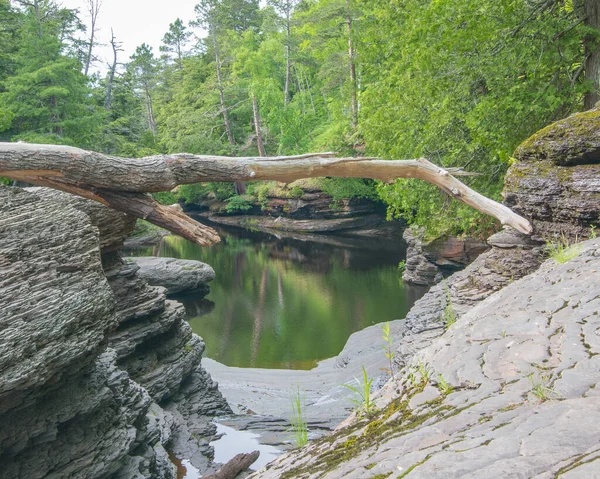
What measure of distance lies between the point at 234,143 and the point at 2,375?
39424mm

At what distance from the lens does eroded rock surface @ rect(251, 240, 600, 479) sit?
72.4 inches

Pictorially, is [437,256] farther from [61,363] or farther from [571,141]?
[61,363]

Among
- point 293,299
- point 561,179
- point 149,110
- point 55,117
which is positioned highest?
point 149,110

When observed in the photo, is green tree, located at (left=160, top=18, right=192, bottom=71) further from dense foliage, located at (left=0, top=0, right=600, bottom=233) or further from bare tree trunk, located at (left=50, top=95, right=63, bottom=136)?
bare tree trunk, located at (left=50, top=95, right=63, bottom=136)

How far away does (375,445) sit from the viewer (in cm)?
247

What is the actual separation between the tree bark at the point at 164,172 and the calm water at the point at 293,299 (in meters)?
6.92

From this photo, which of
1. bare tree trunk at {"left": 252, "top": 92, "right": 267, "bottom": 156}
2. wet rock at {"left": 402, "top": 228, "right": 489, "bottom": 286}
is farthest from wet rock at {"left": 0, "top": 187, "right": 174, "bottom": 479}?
bare tree trunk at {"left": 252, "top": 92, "right": 267, "bottom": 156}

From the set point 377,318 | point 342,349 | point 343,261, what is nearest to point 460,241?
point 377,318

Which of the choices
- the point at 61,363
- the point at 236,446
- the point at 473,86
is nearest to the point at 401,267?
the point at 473,86

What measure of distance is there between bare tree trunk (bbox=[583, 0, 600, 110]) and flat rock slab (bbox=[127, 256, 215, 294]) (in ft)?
43.7

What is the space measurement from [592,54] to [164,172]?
9.29 metres

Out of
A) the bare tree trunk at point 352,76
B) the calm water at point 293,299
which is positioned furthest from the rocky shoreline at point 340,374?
the bare tree trunk at point 352,76

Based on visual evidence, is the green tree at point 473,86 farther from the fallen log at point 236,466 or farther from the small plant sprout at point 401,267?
the fallen log at point 236,466

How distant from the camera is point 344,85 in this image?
1115 inches
